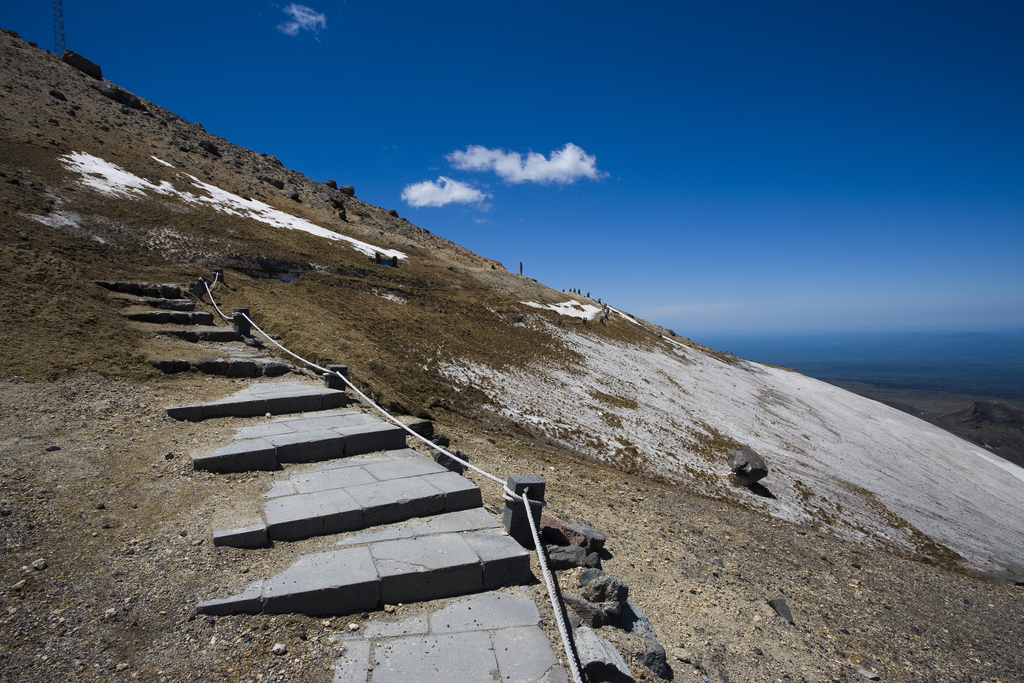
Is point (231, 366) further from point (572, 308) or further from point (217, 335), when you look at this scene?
point (572, 308)

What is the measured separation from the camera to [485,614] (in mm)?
5016

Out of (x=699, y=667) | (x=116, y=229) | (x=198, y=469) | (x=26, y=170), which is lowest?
(x=699, y=667)

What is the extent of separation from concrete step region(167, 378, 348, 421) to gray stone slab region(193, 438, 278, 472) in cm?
166

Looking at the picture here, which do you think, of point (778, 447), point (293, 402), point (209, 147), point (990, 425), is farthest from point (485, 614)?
point (990, 425)

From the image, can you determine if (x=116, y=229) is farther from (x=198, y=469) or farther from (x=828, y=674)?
(x=828, y=674)

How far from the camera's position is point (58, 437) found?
22.7 ft

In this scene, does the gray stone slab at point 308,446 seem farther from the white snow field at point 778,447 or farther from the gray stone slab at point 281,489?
the white snow field at point 778,447

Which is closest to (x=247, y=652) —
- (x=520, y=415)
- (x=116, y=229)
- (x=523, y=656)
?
(x=523, y=656)

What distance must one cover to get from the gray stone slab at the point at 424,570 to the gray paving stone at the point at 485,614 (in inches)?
7.8

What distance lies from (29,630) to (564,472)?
32.5 ft

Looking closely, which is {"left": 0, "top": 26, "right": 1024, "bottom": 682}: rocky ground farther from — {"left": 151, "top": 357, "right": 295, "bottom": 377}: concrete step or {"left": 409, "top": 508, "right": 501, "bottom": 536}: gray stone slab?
{"left": 409, "top": 508, "right": 501, "bottom": 536}: gray stone slab

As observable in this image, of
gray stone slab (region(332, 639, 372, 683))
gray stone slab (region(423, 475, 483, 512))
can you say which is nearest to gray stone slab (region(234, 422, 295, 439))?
gray stone slab (region(423, 475, 483, 512))

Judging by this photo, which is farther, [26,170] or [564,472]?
[26,170]

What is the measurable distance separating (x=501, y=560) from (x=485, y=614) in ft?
1.98
